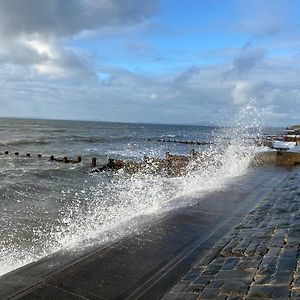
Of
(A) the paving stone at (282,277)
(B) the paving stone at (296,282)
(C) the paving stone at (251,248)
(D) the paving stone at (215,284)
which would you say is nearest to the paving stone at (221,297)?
(D) the paving stone at (215,284)

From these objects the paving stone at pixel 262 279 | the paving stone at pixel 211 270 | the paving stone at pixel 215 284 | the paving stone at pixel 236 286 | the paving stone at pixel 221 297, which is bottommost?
the paving stone at pixel 211 270

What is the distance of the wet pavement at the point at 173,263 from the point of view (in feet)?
12.5

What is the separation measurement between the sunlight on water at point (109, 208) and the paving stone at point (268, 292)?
8.08 feet

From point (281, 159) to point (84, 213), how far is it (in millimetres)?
9078

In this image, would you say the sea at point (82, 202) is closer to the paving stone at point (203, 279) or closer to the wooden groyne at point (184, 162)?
the wooden groyne at point (184, 162)

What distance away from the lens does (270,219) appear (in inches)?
255

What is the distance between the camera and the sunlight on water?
6660 mm

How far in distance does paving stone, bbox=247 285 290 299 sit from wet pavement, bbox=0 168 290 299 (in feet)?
0.06

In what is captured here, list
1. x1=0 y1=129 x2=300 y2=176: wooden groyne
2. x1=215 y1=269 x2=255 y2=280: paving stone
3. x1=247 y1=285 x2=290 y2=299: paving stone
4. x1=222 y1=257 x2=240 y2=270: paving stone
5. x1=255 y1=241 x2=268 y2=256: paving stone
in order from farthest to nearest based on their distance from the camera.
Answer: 1. x1=0 y1=129 x2=300 y2=176: wooden groyne
2. x1=255 y1=241 x2=268 y2=256: paving stone
3. x1=222 y1=257 x2=240 y2=270: paving stone
4. x1=215 y1=269 x2=255 y2=280: paving stone
5. x1=247 y1=285 x2=290 y2=299: paving stone

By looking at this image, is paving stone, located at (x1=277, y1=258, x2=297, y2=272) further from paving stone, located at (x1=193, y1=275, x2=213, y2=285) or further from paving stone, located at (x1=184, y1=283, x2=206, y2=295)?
paving stone, located at (x1=184, y1=283, x2=206, y2=295)

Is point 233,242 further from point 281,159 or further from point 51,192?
point 51,192

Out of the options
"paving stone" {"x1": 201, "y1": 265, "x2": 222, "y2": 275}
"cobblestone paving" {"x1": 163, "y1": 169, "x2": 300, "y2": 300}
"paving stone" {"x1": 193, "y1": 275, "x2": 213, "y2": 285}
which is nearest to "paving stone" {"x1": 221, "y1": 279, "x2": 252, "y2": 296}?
"cobblestone paving" {"x1": 163, "y1": 169, "x2": 300, "y2": 300}

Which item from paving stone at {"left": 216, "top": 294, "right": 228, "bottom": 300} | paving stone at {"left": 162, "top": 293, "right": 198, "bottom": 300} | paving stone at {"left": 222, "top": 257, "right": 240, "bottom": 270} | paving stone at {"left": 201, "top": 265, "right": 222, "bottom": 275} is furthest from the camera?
paving stone at {"left": 222, "top": 257, "right": 240, "bottom": 270}

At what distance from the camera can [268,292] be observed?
3516mm
